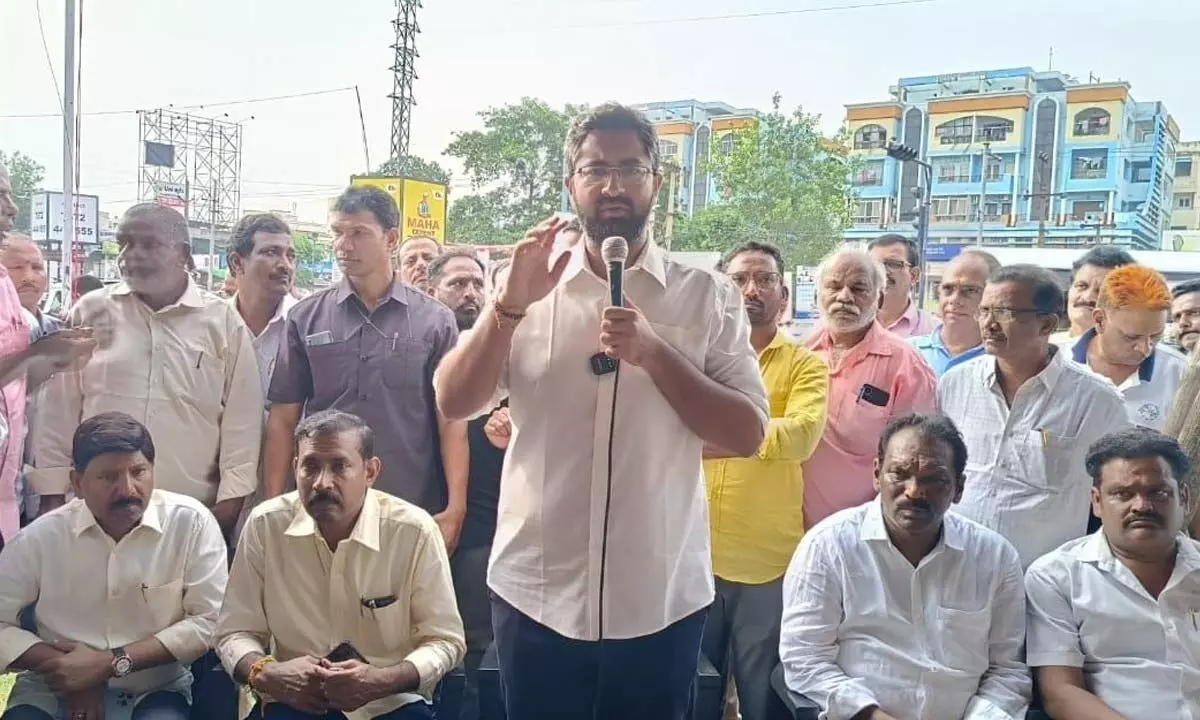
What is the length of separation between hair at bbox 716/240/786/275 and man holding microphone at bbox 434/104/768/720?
1293mm

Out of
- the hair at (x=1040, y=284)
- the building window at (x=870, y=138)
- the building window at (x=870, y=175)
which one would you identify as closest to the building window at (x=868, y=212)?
the building window at (x=870, y=175)

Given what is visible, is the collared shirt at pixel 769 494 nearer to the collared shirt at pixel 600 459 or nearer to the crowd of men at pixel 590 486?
the crowd of men at pixel 590 486

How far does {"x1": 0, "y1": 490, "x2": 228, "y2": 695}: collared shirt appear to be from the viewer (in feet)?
8.02

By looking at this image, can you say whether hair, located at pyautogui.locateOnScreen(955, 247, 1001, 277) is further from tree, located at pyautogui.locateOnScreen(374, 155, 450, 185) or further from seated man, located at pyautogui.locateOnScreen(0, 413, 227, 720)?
seated man, located at pyautogui.locateOnScreen(0, 413, 227, 720)

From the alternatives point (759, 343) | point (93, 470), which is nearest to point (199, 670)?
point (93, 470)

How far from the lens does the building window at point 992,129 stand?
5266 mm

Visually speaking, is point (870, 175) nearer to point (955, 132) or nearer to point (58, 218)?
point (955, 132)

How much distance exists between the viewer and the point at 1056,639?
7.34ft

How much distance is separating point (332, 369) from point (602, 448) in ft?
4.67

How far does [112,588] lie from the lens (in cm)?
246

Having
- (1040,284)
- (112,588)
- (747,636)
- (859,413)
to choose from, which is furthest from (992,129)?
(112,588)

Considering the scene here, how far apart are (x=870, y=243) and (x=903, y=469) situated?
1781 mm

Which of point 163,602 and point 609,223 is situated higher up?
point 609,223

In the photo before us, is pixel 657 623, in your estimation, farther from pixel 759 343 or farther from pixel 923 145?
pixel 923 145
